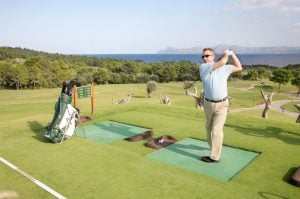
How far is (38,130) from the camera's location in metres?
9.82

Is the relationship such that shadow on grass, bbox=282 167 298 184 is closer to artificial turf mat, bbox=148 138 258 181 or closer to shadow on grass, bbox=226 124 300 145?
artificial turf mat, bbox=148 138 258 181

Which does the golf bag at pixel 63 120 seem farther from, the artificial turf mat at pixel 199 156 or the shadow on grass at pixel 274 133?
the shadow on grass at pixel 274 133

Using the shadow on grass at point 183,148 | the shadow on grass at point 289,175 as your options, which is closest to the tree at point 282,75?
the shadow on grass at point 183,148

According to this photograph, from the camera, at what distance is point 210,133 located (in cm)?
705

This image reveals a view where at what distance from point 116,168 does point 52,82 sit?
3151 inches

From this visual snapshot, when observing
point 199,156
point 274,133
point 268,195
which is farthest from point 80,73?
point 268,195

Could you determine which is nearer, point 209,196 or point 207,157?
point 209,196

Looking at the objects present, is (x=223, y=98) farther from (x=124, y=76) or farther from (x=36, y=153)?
(x=124, y=76)

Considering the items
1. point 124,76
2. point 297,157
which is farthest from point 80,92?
point 124,76

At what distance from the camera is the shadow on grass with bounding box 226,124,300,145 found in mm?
8477

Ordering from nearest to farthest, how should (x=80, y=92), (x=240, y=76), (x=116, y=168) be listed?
(x=116, y=168) < (x=80, y=92) < (x=240, y=76)

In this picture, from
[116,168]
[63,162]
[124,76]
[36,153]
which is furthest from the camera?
[124,76]

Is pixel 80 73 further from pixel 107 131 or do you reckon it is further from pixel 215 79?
pixel 215 79

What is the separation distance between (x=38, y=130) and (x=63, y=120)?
2106mm
